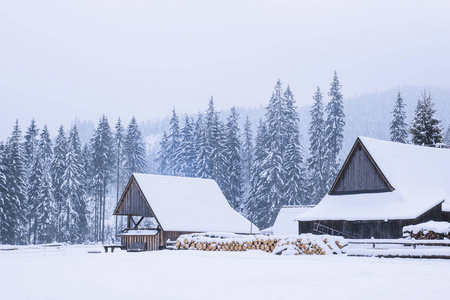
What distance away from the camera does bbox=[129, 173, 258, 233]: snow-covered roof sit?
4031 centimetres

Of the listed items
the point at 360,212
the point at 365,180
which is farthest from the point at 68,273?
the point at 365,180

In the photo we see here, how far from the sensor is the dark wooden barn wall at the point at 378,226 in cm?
3278

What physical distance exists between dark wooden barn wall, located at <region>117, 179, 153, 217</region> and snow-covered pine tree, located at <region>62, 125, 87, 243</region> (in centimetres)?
2931

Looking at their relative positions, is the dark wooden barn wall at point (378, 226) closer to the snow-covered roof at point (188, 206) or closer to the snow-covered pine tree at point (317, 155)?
the snow-covered roof at point (188, 206)

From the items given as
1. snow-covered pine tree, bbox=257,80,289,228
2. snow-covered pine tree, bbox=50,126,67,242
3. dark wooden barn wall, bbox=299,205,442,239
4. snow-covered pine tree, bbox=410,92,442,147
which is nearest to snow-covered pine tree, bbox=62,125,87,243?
snow-covered pine tree, bbox=50,126,67,242

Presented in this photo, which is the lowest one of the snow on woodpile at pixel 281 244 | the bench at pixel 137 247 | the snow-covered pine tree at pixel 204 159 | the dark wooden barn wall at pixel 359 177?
the bench at pixel 137 247

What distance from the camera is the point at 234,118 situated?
76438mm

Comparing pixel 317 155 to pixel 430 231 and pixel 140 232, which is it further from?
pixel 430 231

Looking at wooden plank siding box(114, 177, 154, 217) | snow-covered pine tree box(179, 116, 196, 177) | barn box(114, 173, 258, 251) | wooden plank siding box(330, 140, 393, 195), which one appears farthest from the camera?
snow-covered pine tree box(179, 116, 196, 177)

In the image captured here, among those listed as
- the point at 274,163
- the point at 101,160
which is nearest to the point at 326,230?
the point at 274,163

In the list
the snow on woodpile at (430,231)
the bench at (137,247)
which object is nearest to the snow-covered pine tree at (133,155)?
the bench at (137,247)

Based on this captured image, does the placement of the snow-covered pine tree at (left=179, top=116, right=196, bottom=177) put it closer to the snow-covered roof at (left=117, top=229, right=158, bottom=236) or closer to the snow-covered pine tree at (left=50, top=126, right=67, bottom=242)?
the snow-covered pine tree at (left=50, top=126, right=67, bottom=242)

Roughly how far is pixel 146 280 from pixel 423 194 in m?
25.0

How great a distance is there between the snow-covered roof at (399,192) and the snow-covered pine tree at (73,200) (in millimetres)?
40659
